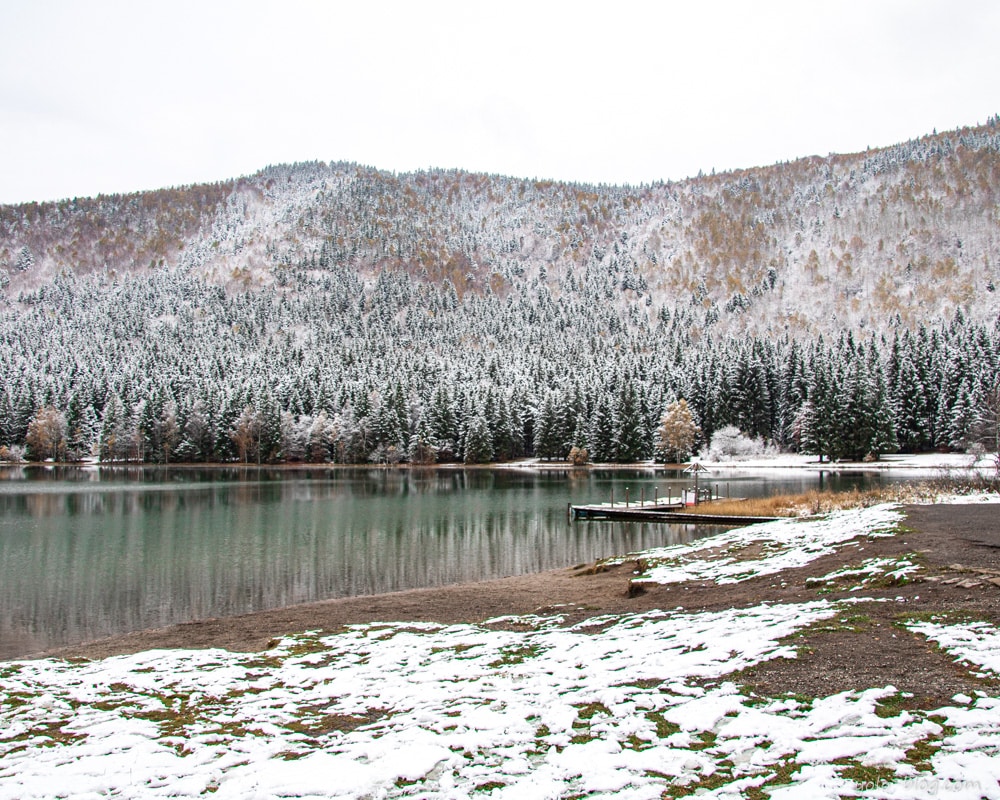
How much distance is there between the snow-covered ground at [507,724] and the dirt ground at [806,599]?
40cm

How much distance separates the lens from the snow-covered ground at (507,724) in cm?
598

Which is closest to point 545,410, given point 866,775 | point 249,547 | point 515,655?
point 249,547

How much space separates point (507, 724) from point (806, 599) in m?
7.19

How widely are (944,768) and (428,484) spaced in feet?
235

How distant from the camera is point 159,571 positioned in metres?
26.8

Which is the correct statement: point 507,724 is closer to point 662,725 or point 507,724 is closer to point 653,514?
point 662,725

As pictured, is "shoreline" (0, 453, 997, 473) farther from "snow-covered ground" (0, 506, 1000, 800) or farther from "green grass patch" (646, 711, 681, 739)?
"green grass patch" (646, 711, 681, 739)

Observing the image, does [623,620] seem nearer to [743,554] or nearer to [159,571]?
[743,554]

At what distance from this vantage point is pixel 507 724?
7.84 meters

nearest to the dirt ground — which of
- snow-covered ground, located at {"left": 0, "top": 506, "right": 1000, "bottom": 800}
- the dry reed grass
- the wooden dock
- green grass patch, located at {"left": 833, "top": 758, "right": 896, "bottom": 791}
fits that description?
snow-covered ground, located at {"left": 0, "top": 506, "right": 1000, "bottom": 800}

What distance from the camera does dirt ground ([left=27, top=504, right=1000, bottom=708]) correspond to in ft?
26.1

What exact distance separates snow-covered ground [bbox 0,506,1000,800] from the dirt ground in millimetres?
399

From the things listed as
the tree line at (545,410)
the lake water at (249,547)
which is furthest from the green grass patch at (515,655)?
the tree line at (545,410)

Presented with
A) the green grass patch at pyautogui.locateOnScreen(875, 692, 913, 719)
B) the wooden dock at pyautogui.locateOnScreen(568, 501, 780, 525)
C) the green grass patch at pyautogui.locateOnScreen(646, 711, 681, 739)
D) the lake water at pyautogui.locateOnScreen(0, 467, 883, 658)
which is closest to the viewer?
the green grass patch at pyautogui.locateOnScreen(875, 692, 913, 719)
